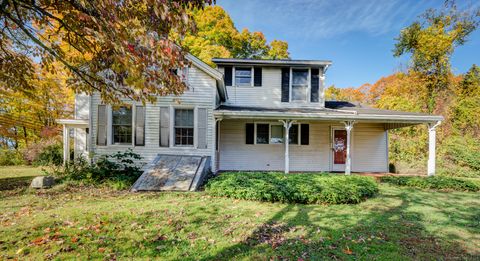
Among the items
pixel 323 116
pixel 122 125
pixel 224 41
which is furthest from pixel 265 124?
pixel 224 41

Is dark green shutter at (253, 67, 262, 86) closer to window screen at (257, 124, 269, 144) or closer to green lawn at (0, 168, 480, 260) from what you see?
window screen at (257, 124, 269, 144)

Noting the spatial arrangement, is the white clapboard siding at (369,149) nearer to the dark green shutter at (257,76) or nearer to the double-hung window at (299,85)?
the double-hung window at (299,85)

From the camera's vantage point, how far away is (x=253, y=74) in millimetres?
11914

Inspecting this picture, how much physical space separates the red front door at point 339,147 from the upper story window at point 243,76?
5.26 m

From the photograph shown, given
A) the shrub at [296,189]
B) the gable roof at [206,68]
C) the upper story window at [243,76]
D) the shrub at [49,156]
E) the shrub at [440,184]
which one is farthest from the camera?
the shrub at [49,156]

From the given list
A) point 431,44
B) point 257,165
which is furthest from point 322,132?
point 431,44

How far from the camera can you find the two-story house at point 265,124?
9.55 meters

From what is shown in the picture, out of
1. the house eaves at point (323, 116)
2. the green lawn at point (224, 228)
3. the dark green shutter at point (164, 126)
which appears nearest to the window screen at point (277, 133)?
the house eaves at point (323, 116)

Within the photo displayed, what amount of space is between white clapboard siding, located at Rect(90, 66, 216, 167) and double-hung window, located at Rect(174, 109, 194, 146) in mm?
245

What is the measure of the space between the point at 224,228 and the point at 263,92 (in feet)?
29.1

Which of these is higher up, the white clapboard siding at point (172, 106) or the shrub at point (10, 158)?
the white clapboard siding at point (172, 106)

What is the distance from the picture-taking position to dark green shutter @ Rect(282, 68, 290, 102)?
39.0 feet

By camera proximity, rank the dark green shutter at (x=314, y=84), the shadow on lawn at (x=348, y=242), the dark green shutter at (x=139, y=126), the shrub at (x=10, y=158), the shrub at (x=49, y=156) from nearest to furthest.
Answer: the shadow on lawn at (x=348, y=242) → the dark green shutter at (x=139, y=126) → the dark green shutter at (x=314, y=84) → the shrub at (x=49, y=156) → the shrub at (x=10, y=158)

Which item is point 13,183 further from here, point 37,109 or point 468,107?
point 468,107
